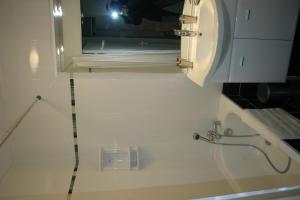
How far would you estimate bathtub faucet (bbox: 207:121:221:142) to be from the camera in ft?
6.74

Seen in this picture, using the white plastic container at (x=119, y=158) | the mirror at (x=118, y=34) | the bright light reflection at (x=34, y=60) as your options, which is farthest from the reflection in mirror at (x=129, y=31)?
the white plastic container at (x=119, y=158)

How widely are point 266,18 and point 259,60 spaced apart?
0.25m

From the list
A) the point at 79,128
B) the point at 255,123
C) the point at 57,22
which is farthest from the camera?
the point at 79,128

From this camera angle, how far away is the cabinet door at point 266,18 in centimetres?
154

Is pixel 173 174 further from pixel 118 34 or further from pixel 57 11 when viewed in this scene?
pixel 57 11

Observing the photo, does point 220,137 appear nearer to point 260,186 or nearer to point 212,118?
point 212,118

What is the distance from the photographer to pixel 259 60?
165cm

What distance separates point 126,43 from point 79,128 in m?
0.74

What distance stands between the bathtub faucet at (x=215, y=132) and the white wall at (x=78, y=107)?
5 cm

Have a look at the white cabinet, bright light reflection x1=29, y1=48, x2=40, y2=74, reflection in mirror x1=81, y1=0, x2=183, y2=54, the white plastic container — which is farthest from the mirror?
the white plastic container

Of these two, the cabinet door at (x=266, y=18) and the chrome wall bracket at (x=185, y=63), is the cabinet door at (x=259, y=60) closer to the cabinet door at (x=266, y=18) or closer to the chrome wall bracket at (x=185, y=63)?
the cabinet door at (x=266, y=18)

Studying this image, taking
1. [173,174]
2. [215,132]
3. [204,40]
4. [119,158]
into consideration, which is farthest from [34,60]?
[215,132]

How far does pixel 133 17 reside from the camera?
1.98 meters

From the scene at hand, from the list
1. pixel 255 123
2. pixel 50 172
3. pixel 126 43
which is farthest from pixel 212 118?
pixel 50 172
